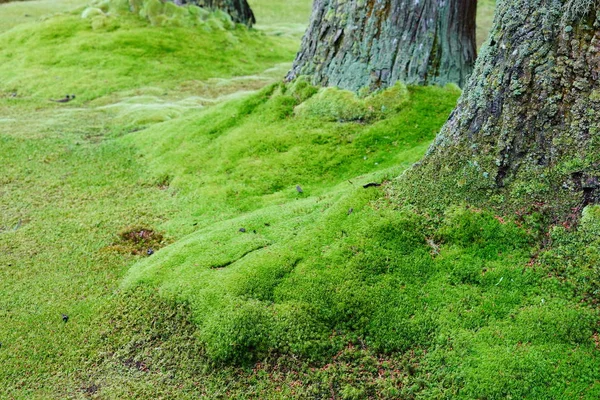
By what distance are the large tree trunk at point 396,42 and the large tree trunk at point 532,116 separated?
10.2 feet

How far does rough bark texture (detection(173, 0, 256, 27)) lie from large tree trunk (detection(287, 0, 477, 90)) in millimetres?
10091

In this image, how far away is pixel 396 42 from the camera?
300 inches

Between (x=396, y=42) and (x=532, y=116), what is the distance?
3779 mm

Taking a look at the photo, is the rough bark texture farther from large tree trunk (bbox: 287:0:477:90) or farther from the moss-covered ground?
large tree trunk (bbox: 287:0:477:90)

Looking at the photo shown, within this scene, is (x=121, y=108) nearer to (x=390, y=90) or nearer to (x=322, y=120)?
(x=322, y=120)

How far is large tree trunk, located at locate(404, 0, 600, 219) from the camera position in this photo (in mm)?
3959

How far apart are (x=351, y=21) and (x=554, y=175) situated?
457 cm

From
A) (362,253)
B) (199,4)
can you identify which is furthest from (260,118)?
(199,4)

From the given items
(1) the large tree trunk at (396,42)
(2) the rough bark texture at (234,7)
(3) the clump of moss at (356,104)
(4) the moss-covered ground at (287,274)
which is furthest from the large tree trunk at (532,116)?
(2) the rough bark texture at (234,7)

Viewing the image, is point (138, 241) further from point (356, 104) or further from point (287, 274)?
point (356, 104)

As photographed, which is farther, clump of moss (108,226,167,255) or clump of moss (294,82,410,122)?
clump of moss (294,82,410,122)

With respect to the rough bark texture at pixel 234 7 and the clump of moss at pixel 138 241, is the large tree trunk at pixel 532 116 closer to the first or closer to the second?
the clump of moss at pixel 138 241

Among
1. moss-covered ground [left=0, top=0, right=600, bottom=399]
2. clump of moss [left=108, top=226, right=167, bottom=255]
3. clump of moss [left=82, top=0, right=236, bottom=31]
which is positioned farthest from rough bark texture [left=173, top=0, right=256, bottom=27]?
clump of moss [left=108, top=226, right=167, bottom=255]

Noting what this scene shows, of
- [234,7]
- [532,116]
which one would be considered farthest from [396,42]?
[234,7]
